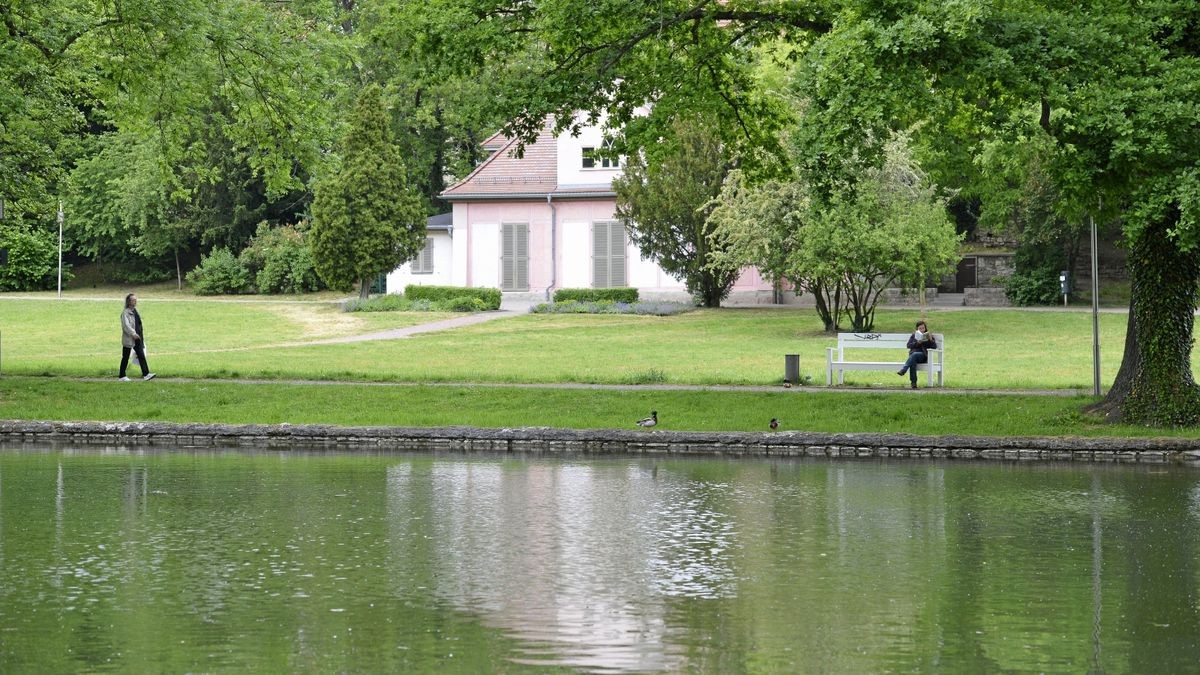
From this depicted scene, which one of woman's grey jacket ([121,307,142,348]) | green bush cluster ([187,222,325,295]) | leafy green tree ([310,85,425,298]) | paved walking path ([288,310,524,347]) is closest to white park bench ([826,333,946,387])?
woman's grey jacket ([121,307,142,348])

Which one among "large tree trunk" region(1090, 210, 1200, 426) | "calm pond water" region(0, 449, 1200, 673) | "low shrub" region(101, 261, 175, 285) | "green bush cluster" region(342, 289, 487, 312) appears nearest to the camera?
"calm pond water" region(0, 449, 1200, 673)

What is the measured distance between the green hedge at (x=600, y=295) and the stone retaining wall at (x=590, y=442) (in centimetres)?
3294

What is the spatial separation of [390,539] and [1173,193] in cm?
1078

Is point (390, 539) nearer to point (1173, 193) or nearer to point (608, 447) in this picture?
point (608, 447)

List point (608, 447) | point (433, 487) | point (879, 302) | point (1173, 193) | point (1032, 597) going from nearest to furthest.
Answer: point (1032, 597)
point (433, 487)
point (1173, 193)
point (608, 447)
point (879, 302)

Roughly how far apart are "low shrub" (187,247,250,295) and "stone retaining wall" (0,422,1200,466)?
4297cm

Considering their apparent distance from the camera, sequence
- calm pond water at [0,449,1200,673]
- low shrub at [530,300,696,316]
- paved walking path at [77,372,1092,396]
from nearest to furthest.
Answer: calm pond water at [0,449,1200,673]
paved walking path at [77,372,1092,396]
low shrub at [530,300,696,316]

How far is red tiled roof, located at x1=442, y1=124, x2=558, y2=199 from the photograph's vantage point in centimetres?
5878

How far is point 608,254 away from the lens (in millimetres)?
57688

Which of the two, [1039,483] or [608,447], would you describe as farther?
[608,447]

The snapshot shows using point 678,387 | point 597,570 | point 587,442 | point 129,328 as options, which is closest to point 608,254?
point 129,328

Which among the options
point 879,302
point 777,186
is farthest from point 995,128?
point 879,302

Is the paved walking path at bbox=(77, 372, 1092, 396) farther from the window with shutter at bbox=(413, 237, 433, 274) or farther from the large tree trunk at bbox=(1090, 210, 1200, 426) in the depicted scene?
the window with shutter at bbox=(413, 237, 433, 274)

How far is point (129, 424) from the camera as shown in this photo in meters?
22.1
